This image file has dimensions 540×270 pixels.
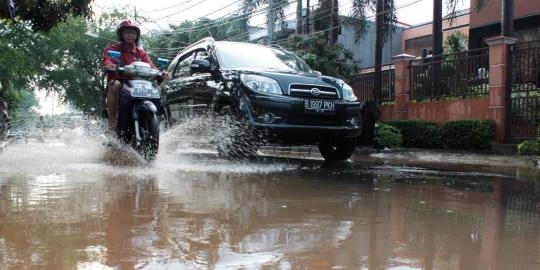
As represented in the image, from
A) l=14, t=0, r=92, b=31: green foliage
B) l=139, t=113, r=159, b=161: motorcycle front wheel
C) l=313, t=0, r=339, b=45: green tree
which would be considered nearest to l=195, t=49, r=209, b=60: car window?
l=139, t=113, r=159, b=161: motorcycle front wheel

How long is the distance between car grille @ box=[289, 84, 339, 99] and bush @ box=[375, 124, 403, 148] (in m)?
4.57

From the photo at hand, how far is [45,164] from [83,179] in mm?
1737

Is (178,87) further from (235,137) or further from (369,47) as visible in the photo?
(369,47)

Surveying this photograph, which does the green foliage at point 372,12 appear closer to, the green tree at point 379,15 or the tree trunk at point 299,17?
the green tree at point 379,15

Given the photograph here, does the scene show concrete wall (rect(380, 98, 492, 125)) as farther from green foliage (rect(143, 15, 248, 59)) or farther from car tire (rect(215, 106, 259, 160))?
green foliage (rect(143, 15, 248, 59))

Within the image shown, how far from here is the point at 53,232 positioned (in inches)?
99.8

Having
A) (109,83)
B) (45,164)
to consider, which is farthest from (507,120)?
(45,164)

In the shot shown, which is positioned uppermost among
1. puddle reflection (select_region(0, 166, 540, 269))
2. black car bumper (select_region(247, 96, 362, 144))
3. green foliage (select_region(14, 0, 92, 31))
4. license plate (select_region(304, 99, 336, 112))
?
green foliage (select_region(14, 0, 92, 31))

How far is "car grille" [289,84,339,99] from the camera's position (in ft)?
20.2

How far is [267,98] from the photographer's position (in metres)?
5.96

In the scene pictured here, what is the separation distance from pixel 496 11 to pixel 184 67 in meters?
16.5

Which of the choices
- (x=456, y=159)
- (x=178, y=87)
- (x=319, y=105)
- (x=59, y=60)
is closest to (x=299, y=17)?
(x=59, y=60)

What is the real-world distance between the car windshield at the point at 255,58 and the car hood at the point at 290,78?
1.27 ft

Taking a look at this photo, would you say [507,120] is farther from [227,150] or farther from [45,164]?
[45,164]
